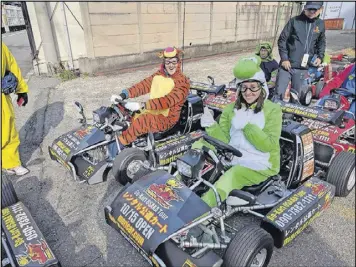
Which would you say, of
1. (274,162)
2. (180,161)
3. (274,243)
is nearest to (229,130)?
(274,162)

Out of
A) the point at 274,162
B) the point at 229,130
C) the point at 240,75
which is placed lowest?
the point at 274,162

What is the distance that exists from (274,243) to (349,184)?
150 centimetres

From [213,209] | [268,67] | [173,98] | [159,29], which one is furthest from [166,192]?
[159,29]

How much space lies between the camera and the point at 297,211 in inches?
110

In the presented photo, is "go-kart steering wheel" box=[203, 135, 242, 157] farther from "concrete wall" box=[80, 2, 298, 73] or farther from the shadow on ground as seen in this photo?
"concrete wall" box=[80, 2, 298, 73]

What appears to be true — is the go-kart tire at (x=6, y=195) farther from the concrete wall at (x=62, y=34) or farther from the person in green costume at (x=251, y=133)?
the concrete wall at (x=62, y=34)

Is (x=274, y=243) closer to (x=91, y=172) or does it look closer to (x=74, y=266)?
(x=74, y=266)

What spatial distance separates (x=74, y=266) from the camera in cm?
274

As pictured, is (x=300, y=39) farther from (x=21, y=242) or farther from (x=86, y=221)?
(x=21, y=242)

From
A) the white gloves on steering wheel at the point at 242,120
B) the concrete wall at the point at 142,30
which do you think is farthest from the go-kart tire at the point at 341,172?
the concrete wall at the point at 142,30

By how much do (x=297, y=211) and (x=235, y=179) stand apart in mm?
619

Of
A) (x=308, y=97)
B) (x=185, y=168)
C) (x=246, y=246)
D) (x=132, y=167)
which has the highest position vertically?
(x=185, y=168)

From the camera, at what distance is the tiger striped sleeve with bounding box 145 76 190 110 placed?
408 centimetres

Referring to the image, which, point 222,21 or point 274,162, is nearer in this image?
point 274,162
